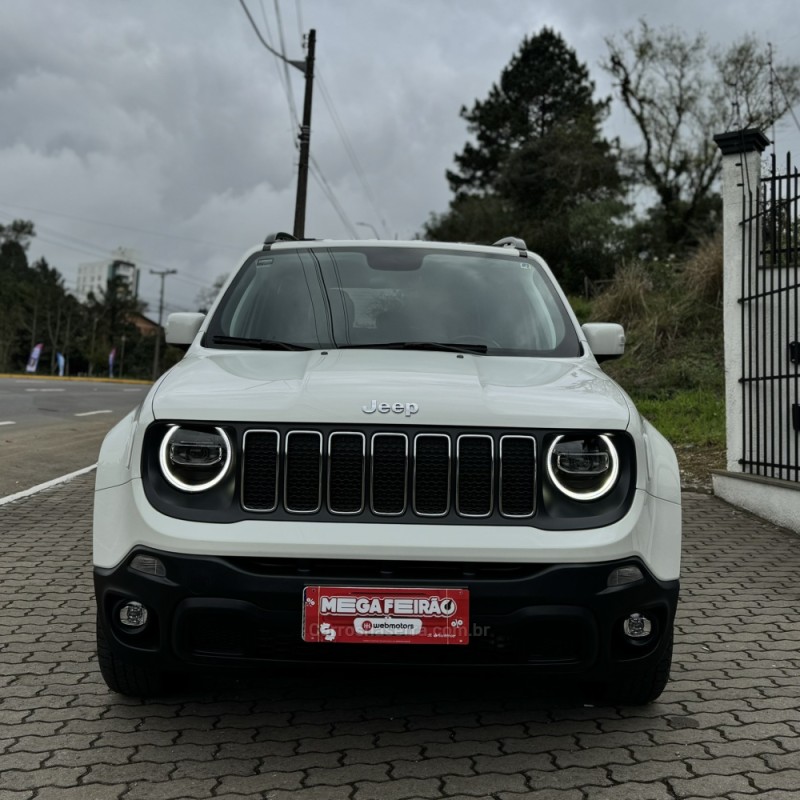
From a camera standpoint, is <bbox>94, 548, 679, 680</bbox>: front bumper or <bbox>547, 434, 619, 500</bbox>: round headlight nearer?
<bbox>94, 548, 679, 680</bbox>: front bumper

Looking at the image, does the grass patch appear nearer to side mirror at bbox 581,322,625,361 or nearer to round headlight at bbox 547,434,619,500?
side mirror at bbox 581,322,625,361

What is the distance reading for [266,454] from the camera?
303cm

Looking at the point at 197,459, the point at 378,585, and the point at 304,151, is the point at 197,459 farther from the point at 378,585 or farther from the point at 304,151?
the point at 304,151

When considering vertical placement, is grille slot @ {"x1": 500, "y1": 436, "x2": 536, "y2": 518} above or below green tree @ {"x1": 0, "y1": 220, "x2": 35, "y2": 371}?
below

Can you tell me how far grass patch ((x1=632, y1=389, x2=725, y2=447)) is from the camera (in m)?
12.5

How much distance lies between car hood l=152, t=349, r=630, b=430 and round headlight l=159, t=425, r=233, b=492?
0.07 m

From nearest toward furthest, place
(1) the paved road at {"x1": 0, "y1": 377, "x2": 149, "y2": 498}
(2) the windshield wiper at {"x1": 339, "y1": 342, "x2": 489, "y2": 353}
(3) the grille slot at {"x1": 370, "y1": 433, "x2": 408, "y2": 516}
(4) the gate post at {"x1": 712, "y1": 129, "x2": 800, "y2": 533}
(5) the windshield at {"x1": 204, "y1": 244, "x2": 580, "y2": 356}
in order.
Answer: (3) the grille slot at {"x1": 370, "y1": 433, "x2": 408, "y2": 516}
(2) the windshield wiper at {"x1": 339, "y1": 342, "x2": 489, "y2": 353}
(5) the windshield at {"x1": 204, "y1": 244, "x2": 580, "y2": 356}
(4) the gate post at {"x1": 712, "y1": 129, "x2": 800, "y2": 533}
(1) the paved road at {"x1": 0, "y1": 377, "x2": 149, "y2": 498}

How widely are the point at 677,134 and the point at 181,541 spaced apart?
39705mm

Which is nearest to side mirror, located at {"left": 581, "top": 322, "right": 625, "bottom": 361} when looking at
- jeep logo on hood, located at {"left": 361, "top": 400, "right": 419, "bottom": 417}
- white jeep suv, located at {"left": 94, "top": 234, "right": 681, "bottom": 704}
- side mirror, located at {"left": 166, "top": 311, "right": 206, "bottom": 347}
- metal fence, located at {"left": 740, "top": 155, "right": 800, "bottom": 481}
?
white jeep suv, located at {"left": 94, "top": 234, "right": 681, "bottom": 704}

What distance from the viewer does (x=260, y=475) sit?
3.02 metres

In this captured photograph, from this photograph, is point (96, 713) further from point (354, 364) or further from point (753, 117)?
point (753, 117)

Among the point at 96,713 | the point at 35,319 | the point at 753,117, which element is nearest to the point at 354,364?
the point at 96,713

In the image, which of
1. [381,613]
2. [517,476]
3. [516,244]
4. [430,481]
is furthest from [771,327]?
[381,613]

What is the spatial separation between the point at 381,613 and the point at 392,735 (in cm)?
71
